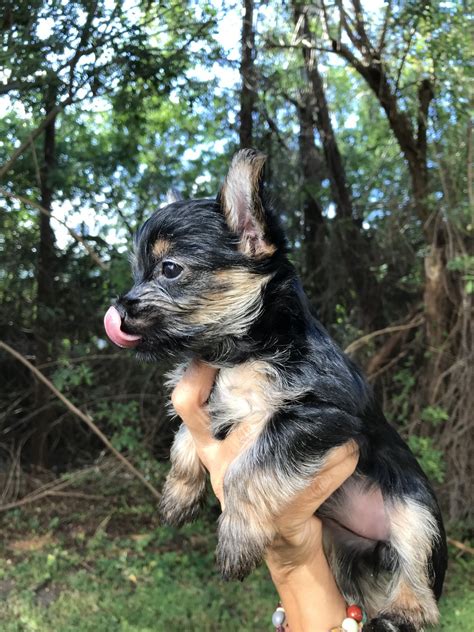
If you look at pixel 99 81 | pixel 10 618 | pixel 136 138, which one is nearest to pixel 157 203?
pixel 136 138

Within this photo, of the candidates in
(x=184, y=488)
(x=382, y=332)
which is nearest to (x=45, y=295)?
(x=382, y=332)

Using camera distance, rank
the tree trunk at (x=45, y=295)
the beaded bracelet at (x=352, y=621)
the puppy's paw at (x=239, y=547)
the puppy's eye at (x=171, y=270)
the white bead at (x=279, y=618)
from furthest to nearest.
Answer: the tree trunk at (x=45, y=295) < the white bead at (x=279, y=618) < the beaded bracelet at (x=352, y=621) < the puppy's eye at (x=171, y=270) < the puppy's paw at (x=239, y=547)

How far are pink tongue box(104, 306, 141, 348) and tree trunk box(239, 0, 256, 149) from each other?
10.4ft

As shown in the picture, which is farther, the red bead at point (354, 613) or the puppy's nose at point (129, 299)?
the red bead at point (354, 613)

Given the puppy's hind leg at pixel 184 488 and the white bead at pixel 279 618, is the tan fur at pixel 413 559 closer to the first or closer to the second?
the white bead at pixel 279 618

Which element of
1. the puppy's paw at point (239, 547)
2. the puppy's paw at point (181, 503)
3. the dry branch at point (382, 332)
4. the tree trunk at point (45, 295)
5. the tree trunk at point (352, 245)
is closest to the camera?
the puppy's paw at point (239, 547)

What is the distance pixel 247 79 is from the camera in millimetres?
5461

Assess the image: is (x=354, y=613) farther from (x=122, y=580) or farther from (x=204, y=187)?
(x=204, y=187)

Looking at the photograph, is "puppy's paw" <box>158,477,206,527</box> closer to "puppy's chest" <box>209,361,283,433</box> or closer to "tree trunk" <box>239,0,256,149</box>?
"puppy's chest" <box>209,361,283,433</box>

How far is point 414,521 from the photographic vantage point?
269cm

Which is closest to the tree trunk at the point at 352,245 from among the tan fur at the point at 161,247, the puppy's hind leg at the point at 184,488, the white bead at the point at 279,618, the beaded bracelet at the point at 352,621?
the puppy's hind leg at the point at 184,488

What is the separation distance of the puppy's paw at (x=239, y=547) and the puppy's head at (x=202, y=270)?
27.7 inches

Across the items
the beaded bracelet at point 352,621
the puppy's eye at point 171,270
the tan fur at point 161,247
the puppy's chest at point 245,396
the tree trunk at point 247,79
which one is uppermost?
the tree trunk at point 247,79

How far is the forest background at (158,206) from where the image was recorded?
15.5 feet
